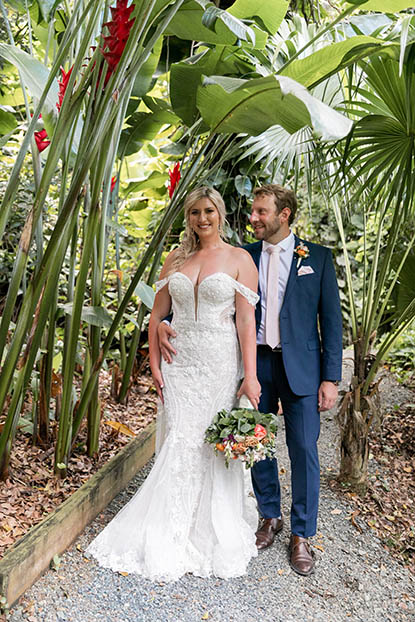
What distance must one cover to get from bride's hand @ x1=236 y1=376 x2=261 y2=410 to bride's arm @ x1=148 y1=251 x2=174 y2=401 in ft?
1.64

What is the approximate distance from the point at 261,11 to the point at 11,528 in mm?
2844

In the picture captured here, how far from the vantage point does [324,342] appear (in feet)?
10.3

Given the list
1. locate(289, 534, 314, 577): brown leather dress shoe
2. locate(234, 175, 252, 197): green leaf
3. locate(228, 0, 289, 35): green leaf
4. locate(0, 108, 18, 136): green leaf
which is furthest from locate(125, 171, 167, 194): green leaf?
locate(289, 534, 314, 577): brown leather dress shoe

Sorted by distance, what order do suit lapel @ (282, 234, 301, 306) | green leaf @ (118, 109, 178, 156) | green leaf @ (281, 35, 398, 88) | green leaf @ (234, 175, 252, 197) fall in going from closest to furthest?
1. green leaf @ (281, 35, 398, 88)
2. suit lapel @ (282, 234, 301, 306)
3. green leaf @ (118, 109, 178, 156)
4. green leaf @ (234, 175, 252, 197)

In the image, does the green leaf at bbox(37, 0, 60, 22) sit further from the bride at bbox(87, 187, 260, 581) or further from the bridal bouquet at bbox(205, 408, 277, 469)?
the bridal bouquet at bbox(205, 408, 277, 469)

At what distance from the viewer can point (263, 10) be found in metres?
3.00

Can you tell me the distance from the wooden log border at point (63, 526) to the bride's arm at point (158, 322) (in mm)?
642

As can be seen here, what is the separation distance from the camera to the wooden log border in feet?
7.70

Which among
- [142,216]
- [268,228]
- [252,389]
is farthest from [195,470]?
[142,216]

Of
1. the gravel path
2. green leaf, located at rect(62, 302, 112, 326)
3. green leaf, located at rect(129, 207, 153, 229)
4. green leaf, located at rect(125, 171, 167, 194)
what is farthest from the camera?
green leaf, located at rect(129, 207, 153, 229)

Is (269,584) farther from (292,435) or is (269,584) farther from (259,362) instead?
(259,362)

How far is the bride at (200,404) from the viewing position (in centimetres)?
293

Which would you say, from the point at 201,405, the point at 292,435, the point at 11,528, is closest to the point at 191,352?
the point at 201,405

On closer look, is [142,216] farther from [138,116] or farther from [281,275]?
[281,275]
